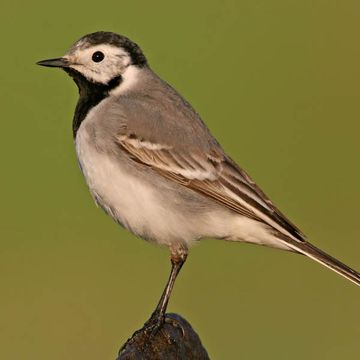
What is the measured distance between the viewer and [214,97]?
1304 cm

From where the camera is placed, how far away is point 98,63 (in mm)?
8023

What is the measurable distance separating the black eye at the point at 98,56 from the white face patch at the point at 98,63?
2 cm

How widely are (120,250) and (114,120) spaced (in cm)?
355

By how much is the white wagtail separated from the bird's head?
34cm

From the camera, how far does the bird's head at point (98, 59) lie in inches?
315

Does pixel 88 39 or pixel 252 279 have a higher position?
pixel 88 39

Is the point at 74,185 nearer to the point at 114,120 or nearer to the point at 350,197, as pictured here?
the point at 350,197

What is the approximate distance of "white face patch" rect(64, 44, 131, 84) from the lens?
8.01 metres

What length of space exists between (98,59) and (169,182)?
1.22 m

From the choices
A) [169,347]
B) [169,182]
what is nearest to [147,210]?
[169,182]

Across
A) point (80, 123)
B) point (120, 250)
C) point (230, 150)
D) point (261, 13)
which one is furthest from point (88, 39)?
point (261, 13)

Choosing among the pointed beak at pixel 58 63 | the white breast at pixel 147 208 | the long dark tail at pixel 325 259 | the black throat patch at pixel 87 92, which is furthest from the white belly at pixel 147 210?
the pointed beak at pixel 58 63

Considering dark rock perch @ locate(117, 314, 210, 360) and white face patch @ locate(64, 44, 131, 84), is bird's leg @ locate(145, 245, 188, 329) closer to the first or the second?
white face patch @ locate(64, 44, 131, 84)

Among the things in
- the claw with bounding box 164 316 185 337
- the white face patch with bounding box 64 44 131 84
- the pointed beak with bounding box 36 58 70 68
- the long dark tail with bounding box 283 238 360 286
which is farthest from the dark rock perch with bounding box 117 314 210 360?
the pointed beak with bounding box 36 58 70 68
